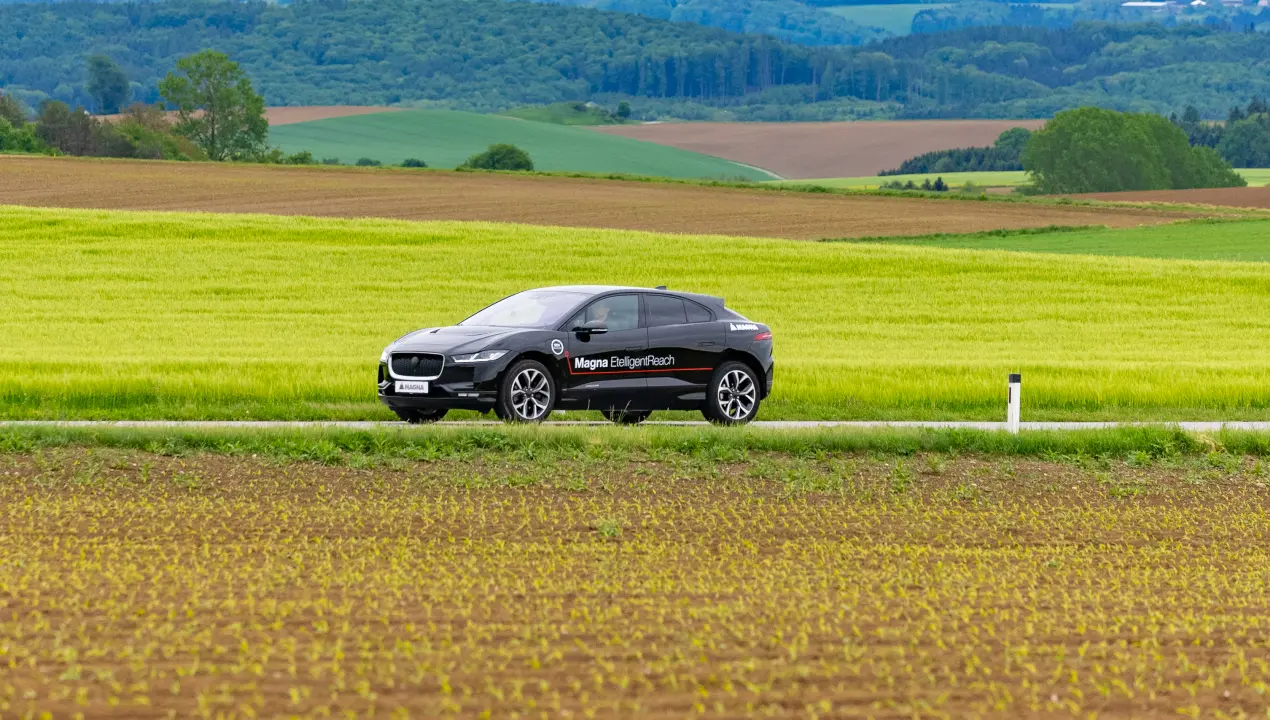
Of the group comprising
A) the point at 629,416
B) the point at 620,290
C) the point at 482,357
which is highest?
the point at 620,290

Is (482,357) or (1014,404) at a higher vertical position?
(482,357)

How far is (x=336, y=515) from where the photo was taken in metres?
12.5

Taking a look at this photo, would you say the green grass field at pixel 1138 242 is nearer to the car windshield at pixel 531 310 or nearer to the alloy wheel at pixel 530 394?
the car windshield at pixel 531 310

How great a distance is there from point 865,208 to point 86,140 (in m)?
66.3

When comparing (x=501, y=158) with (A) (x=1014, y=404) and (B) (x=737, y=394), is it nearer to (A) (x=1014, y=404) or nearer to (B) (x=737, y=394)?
(B) (x=737, y=394)

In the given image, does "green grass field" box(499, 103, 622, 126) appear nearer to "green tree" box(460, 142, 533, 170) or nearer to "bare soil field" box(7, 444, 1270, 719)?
"green tree" box(460, 142, 533, 170)

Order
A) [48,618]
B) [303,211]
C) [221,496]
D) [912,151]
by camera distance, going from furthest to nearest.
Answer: [912,151] < [303,211] < [221,496] < [48,618]

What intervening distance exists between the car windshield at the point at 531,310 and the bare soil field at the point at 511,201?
120 feet

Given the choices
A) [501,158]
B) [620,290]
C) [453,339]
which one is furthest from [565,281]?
[501,158]

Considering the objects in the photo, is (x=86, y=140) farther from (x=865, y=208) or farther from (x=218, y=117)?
(x=865, y=208)

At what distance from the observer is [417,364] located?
1791cm

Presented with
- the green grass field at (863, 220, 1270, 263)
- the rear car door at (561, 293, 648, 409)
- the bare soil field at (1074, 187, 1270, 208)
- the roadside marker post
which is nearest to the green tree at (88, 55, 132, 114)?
the bare soil field at (1074, 187, 1270, 208)

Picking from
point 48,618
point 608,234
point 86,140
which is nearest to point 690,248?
point 608,234

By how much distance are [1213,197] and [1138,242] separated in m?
36.3
